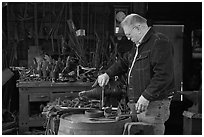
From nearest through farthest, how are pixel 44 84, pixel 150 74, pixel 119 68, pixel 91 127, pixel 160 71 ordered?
pixel 91 127, pixel 160 71, pixel 150 74, pixel 119 68, pixel 44 84

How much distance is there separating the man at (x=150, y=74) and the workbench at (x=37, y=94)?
61.2 inches

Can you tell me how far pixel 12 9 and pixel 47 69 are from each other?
1.39 metres

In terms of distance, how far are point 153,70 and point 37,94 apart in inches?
80.3

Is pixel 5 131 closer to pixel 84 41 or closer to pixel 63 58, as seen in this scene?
pixel 63 58

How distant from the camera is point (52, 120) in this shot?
8.26 ft

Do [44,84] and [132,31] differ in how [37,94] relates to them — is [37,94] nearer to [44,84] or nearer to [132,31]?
[44,84]

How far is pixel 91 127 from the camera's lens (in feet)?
7.31

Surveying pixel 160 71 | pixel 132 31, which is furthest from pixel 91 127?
pixel 132 31

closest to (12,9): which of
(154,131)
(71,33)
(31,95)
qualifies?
Answer: (71,33)

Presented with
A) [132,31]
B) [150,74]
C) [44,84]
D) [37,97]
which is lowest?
[37,97]

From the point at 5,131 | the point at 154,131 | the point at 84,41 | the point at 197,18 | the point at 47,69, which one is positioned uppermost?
the point at 197,18

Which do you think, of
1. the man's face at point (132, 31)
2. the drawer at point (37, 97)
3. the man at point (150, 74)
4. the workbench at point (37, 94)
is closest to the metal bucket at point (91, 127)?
the man at point (150, 74)

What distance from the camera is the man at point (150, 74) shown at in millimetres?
2537

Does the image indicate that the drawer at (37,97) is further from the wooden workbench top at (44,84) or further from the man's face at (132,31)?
the man's face at (132,31)
